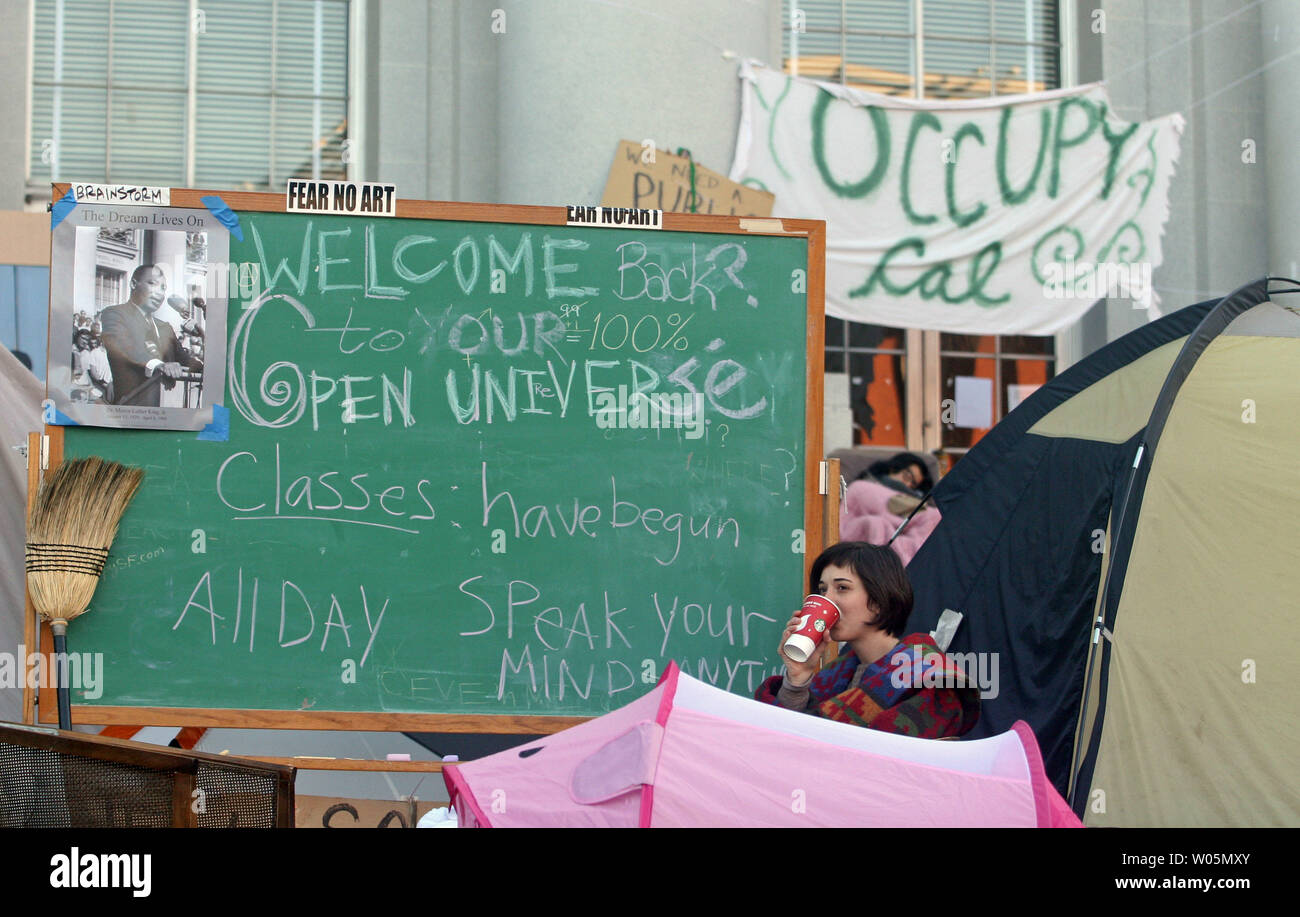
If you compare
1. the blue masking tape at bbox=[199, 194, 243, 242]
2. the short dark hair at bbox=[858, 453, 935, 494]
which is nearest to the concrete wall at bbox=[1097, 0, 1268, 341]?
the short dark hair at bbox=[858, 453, 935, 494]

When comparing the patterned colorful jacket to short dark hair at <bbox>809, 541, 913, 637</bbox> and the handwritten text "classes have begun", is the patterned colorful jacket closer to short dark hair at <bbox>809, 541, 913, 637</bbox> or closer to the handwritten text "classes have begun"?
short dark hair at <bbox>809, 541, 913, 637</bbox>

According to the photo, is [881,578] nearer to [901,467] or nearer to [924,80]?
[901,467]

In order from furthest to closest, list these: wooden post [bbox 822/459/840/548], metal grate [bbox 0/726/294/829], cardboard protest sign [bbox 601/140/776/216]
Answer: cardboard protest sign [bbox 601/140/776/216] → wooden post [bbox 822/459/840/548] → metal grate [bbox 0/726/294/829]

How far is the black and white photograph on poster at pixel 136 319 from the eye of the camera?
13.8 feet

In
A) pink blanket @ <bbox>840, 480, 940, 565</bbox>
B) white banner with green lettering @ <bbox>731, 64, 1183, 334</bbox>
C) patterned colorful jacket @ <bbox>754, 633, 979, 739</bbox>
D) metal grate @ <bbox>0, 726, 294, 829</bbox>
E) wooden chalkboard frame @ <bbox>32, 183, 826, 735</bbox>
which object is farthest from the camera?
white banner with green lettering @ <bbox>731, 64, 1183, 334</bbox>

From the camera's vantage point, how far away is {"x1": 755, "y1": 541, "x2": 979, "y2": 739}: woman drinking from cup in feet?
11.6

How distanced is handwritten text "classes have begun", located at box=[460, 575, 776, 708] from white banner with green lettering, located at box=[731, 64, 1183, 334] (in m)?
3.28

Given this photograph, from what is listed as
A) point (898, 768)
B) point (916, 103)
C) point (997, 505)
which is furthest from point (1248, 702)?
point (916, 103)

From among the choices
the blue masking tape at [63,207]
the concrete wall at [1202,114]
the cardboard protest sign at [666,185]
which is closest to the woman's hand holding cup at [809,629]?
the blue masking tape at [63,207]

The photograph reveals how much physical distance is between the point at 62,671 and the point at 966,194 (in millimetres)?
5421

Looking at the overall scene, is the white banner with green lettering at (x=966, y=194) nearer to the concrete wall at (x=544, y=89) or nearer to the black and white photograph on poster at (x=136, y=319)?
the concrete wall at (x=544, y=89)
